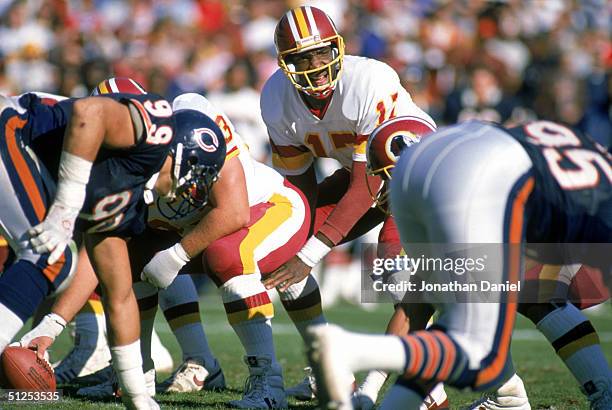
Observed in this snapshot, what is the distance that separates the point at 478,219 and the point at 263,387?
1916 mm

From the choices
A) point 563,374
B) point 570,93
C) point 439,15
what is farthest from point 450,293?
point 439,15

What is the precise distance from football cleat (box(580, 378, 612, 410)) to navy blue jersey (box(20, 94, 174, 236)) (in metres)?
2.15

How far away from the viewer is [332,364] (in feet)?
10.8

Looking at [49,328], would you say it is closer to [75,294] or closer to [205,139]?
[75,294]

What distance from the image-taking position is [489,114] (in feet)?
37.8

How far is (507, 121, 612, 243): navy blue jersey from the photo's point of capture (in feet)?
12.4

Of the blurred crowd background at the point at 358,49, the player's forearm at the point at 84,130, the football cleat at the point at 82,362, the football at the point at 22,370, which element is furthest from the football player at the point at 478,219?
the blurred crowd background at the point at 358,49

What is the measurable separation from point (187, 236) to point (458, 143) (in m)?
1.65

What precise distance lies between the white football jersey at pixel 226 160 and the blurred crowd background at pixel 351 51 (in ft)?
15.1

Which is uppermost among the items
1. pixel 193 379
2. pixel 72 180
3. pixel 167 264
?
pixel 72 180

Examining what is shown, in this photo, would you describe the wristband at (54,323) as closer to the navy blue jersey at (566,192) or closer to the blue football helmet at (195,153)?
the blue football helmet at (195,153)

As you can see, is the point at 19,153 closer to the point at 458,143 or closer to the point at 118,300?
the point at 118,300

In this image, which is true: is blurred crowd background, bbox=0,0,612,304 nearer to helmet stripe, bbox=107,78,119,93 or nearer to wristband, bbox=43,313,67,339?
helmet stripe, bbox=107,78,119,93

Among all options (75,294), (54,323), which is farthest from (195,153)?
(54,323)
